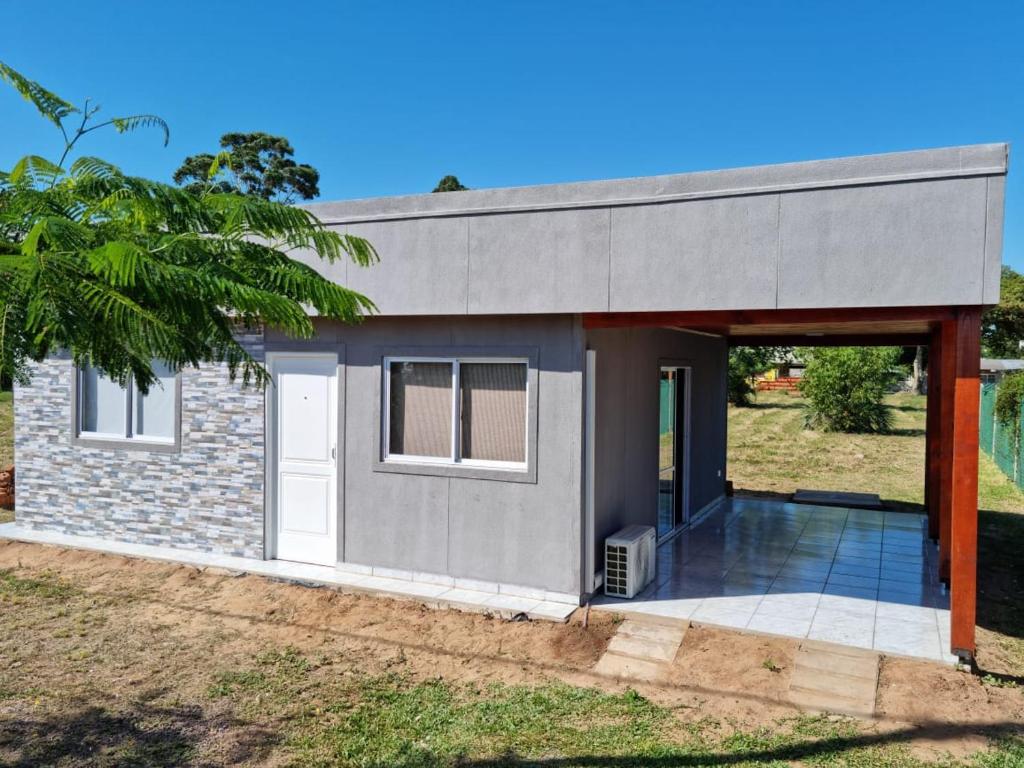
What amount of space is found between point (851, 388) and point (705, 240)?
21446 mm

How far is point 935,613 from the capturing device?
22.6ft

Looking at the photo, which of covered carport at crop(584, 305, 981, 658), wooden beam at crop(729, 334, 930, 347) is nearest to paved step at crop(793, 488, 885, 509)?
wooden beam at crop(729, 334, 930, 347)

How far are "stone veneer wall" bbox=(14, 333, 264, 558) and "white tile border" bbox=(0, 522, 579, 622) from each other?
23 cm

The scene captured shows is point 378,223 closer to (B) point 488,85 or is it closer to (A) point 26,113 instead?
(A) point 26,113

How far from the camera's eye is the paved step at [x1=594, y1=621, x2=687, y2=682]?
5.79 meters

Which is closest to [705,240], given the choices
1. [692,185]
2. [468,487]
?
[692,185]

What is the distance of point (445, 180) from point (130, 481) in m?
37.1

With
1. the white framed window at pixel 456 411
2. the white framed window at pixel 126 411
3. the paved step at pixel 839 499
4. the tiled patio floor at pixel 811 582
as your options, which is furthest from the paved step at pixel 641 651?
the paved step at pixel 839 499

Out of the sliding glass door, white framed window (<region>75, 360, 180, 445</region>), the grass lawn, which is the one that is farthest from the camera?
the sliding glass door

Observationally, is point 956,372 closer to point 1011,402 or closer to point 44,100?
point 44,100

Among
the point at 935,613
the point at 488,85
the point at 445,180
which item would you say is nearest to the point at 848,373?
the point at 488,85

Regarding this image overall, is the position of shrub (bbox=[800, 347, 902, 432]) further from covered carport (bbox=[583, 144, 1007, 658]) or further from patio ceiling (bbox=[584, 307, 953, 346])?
covered carport (bbox=[583, 144, 1007, 658])

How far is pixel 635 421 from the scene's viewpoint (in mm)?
8570

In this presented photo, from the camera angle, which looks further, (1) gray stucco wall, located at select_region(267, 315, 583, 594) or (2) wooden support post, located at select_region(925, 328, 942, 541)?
(2) wooden support post, located at select_region(925, 328, 942, 541)
